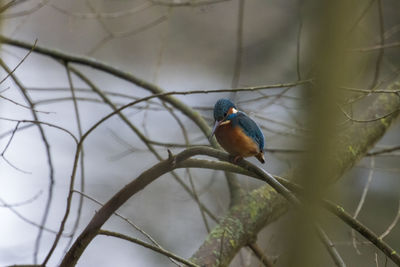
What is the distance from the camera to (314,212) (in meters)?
1.17

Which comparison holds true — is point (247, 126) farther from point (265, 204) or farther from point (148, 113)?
point (148, 113)

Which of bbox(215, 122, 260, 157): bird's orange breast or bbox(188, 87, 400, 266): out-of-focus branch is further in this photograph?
bbox(188, 87, 400, 266): out-of-focus branch

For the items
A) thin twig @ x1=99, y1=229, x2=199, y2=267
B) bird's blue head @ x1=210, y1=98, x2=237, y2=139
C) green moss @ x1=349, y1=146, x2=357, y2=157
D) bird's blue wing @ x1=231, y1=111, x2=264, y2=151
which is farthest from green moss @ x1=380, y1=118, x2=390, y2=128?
thin twig @ x1=99, y1=229, x2=199, y2=267

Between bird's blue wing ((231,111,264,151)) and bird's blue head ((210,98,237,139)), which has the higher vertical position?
bird's blue head ((210,98,237,139))

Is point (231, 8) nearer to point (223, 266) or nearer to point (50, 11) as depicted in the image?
point (50, 11)

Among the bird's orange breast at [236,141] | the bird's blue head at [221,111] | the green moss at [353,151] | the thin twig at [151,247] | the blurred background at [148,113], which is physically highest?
the blurred background at [148,113]

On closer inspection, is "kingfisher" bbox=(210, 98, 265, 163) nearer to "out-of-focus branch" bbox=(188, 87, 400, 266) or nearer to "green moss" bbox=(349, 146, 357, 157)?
"out-of-focus branch" bbox=(188, 87, 400, 266)

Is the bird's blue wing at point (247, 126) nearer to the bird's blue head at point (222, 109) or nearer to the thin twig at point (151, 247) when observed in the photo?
the bird's blue head at point (222, 109)

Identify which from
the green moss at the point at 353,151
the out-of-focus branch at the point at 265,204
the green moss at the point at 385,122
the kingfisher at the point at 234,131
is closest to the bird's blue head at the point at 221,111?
the kingfisher at the point at 234,131

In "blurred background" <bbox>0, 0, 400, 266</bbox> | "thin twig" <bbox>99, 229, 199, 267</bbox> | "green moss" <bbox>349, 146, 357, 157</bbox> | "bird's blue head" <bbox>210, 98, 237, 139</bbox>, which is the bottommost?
"thin twig" <bbox>99, 229, 199, 267</bbox>

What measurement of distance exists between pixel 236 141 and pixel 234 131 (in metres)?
0.04

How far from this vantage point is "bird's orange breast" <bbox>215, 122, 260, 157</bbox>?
2.20 metres

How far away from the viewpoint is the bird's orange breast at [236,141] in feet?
7.22

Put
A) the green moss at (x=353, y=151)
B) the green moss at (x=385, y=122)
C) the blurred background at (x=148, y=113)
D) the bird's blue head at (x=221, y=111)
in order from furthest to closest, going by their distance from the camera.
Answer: the blurred background at (x=148, y=113) < the green moss at (x=385, y=122) < the green moss at (x=353, y=151) < the bird's blue head at (x=221, y=111)
